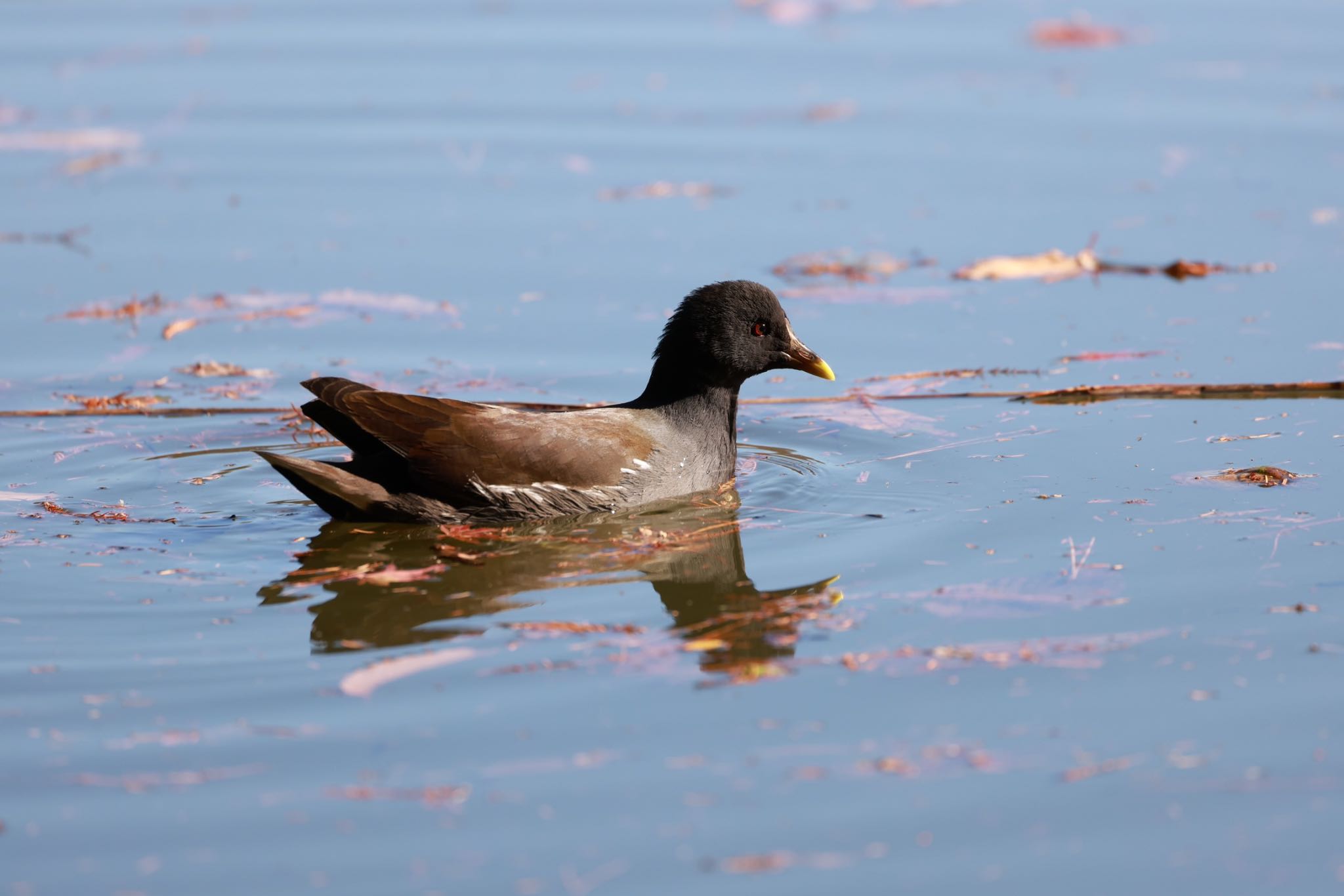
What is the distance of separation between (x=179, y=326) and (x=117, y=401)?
1.25 m

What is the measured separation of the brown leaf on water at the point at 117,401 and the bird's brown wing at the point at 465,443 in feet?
6.51

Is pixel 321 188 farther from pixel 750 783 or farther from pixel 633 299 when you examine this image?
pixel 750 783

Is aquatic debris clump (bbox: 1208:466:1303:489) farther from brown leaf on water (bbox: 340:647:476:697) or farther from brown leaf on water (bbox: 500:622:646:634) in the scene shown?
brown leaf on water (bbox: 340:647:476:697)

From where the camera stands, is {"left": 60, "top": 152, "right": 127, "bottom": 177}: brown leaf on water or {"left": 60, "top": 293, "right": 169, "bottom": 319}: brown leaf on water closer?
{"left": 60, "top": 293, "right": 169, "bottom": 319}: brown leaf on water

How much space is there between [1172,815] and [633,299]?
21.7ft

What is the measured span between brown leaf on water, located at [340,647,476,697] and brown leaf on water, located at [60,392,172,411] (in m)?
3.93

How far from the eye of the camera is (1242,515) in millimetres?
7223

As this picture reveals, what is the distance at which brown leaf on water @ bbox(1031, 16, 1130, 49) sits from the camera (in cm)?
1723

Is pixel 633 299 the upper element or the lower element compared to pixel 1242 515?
upper

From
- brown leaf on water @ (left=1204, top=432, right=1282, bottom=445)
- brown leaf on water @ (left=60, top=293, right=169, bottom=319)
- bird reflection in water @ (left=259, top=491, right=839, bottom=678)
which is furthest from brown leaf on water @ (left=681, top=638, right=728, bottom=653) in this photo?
brown leaf on water @ (left=60, top=293, right=169, bottom=319)

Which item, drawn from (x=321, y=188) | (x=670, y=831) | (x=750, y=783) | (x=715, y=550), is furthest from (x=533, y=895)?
(x=321, y=188)

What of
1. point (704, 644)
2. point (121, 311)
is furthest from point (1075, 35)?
point (704, 644)

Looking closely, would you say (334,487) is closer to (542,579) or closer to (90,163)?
(542,579)

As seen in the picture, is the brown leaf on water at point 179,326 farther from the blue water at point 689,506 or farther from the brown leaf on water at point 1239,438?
the brown leaf on water at point 1239,438
